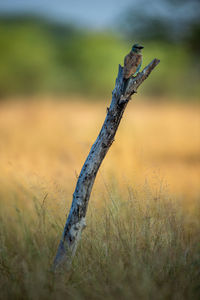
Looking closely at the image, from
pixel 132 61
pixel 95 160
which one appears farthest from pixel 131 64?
pixel 95 160

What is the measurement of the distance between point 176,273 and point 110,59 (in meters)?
31.8

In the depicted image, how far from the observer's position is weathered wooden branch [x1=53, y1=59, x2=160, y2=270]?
2.41 metres

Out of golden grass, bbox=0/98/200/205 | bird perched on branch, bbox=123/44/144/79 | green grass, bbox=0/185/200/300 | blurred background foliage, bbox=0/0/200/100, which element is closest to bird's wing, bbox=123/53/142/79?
bird perched on branch, bbox=123/44/144/79

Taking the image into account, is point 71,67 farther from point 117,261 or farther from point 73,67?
point 117,261

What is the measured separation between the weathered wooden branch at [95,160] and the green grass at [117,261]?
20 centimetres

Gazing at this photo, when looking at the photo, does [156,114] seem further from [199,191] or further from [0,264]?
[0,264]

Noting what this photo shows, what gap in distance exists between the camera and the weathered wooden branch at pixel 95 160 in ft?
7.91

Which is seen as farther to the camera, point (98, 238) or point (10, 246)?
point (10, 246)

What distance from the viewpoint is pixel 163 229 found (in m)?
2.77

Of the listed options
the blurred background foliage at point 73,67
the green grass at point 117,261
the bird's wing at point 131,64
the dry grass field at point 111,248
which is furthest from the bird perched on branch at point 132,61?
the blurred background foliage at point 73,67

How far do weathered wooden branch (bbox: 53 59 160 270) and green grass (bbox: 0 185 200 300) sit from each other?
0.20 meters

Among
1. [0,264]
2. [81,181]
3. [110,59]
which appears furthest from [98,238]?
[110,59]

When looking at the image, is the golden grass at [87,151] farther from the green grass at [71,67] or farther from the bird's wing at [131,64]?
the green grass at [71,67]

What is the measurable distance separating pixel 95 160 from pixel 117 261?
0.83 m
